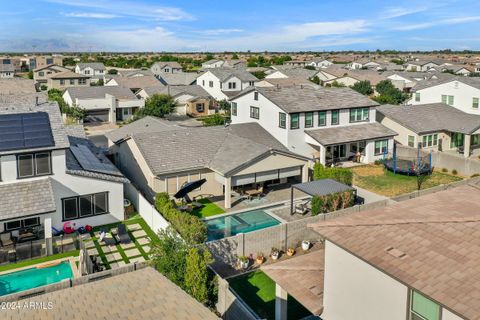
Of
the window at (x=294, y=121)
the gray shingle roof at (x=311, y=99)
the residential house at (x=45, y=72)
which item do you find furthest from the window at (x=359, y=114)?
the residential house at (x=45, y=72)

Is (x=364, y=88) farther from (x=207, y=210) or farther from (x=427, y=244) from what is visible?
(x=427, y=244)

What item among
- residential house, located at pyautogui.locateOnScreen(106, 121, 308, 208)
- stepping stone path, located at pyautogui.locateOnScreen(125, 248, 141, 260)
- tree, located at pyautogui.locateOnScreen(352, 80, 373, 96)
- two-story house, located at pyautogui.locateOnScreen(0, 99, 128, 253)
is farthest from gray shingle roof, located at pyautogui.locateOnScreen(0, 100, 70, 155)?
tree, located at pyautogui.locateOnScreen(352, 80, 373, 96)

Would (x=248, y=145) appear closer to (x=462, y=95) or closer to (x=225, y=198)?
(x=225, y=198)

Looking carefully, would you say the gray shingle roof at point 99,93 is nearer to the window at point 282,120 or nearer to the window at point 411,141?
the window at point 282,120

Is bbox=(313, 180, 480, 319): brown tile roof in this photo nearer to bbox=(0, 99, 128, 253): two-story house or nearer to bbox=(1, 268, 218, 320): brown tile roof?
bbox=(1, 268, 218, 320): brown tile roof

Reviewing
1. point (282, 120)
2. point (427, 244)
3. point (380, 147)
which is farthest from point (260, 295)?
point (380, 147)
